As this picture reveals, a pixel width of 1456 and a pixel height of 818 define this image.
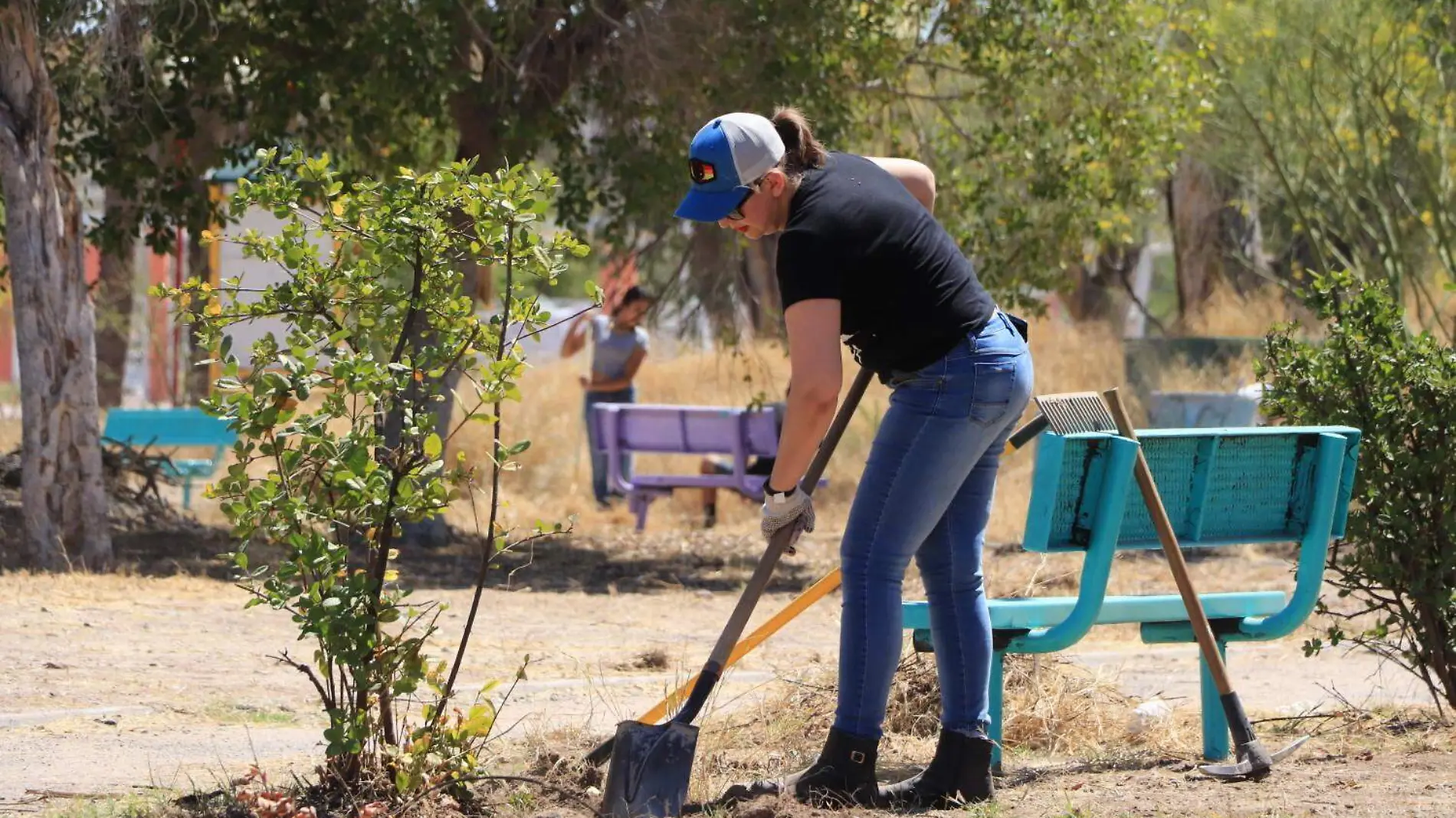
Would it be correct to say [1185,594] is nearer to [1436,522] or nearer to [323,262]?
[1436,522]

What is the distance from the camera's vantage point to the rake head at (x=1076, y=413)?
4.27m

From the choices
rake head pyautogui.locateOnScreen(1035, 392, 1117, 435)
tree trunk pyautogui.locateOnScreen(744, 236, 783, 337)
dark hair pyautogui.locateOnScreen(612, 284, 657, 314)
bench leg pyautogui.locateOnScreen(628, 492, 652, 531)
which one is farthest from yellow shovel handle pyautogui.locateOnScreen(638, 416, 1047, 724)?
bench leg pyautogui.locateOnScreen(628, 492, 652, 531)

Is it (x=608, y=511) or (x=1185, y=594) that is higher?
(x=1185, y=594)

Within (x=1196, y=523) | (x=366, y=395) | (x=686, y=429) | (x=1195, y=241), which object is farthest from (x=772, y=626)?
(x=1195, y=241)

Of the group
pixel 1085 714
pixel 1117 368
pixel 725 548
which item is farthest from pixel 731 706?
pixel 1117 368

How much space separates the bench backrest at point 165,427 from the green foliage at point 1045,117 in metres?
4.97

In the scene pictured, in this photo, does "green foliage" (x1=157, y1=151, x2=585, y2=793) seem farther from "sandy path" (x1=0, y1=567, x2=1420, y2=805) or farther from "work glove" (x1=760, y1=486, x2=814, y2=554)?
"sandy path" (x1=0, y1=567, x2=1420, y2=805)

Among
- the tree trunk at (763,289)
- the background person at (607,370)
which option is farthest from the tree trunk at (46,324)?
the background person at (607,370)

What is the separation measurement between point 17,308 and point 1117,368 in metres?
11.5

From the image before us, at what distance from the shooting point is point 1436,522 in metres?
4.92

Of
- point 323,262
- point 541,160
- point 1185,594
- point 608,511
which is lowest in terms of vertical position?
point 608,511

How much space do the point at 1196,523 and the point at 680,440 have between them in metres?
7.71

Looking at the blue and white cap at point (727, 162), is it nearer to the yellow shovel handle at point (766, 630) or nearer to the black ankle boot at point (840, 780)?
the yellow shovel handle at point (766, 630)

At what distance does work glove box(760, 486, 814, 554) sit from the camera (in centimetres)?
382
